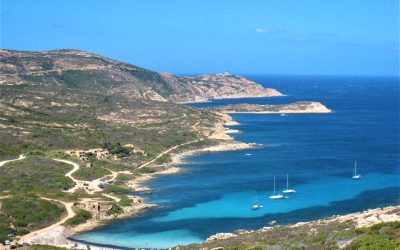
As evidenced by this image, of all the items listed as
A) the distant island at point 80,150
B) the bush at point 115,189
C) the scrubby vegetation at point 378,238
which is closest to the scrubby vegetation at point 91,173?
the distant island at point 80,150

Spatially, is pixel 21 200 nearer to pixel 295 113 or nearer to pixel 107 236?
pixel 107 236

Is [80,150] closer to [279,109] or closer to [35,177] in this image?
[35,177]

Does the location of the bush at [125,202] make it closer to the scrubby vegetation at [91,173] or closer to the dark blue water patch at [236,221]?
the dark blue water patch at [236,221]

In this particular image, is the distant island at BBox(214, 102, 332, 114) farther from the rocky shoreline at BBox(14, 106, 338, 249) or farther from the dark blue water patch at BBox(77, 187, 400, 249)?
the dark blue water patch at BBox(77, 187, 400, 249)

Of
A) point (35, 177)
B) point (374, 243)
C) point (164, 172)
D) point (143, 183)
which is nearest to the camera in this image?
point (374, 243)

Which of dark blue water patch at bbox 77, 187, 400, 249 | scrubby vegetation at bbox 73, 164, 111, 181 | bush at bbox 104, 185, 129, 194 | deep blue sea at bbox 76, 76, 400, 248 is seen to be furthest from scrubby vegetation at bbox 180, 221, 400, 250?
scrubby vegetation at bbox 73, 164, 111, 181

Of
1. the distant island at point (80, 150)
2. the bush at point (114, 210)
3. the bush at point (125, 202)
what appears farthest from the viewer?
the bush at point (125, 202)

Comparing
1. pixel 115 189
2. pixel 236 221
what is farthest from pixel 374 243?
pixel 115 189

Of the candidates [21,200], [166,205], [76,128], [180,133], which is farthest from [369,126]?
[21,200]
